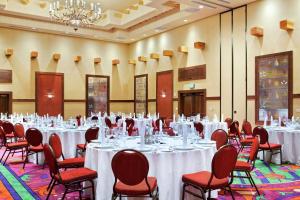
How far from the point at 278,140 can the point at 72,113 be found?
10.9 meters

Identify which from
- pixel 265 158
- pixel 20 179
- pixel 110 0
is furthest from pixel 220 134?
pixel 110 0

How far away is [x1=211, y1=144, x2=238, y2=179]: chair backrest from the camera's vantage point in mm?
3479

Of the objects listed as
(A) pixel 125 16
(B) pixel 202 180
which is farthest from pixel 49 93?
(B) pixel 202 180

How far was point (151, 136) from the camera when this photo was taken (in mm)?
4500

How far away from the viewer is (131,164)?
3.35m

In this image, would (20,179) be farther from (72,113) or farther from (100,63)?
(100,63)

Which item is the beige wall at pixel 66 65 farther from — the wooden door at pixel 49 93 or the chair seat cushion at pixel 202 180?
the chair seat cushion at pixel 202 180

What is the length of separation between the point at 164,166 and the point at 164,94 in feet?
36.3

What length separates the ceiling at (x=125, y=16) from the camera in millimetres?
11641

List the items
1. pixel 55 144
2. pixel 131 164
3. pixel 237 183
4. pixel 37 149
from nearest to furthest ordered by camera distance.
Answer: pixel 131 164 → pixel 55 144 → pixel 237 183 → pixel 37 149

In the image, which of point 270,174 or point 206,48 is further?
point 206,48

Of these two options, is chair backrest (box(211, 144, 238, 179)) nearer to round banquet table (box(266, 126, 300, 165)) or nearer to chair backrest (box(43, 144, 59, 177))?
chair backrest (box(43, 144, 59, 177))

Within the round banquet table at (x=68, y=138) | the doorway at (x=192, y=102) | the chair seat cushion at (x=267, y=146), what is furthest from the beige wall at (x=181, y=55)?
the round banquet table at (x=68, y=138)

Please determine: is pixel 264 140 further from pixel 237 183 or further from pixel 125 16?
pixel 125 16
